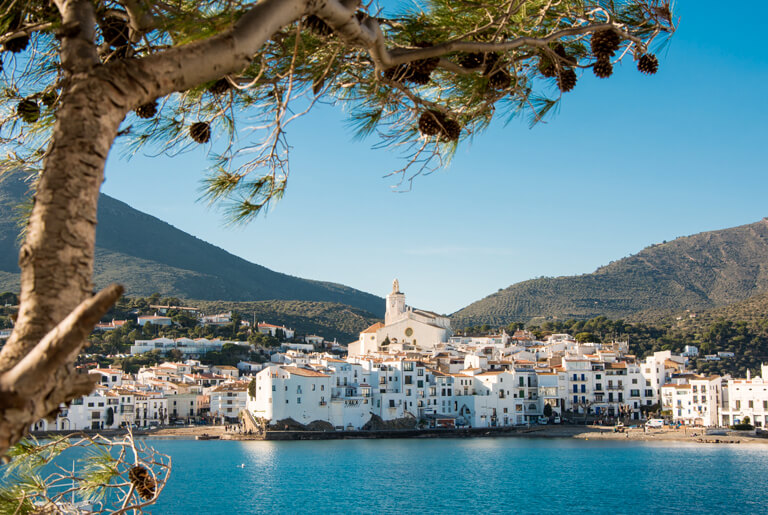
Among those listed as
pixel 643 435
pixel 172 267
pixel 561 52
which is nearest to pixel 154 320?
pixel 643 435

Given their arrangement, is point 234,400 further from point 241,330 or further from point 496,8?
point 496,8

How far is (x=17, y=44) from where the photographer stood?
2236 millimetres

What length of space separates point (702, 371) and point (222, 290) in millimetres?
86291

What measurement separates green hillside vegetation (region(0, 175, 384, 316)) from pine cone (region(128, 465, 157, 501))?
109m

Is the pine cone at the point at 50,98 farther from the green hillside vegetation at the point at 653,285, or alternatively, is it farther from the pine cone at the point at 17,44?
the green hillside vegetation at the point at 653,285

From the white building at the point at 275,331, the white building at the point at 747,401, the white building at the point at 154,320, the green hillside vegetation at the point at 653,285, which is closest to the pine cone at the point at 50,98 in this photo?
the white building at the point at 747,401

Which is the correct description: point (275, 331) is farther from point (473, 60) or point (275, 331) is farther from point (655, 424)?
point (473, 60)

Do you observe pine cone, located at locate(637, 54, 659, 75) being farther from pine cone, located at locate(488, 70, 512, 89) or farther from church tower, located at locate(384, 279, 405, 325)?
church tower, located at locate(384, 279, 405, 325)

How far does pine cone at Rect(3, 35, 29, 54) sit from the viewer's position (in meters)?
2.22

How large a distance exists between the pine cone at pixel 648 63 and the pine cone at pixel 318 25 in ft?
4.07

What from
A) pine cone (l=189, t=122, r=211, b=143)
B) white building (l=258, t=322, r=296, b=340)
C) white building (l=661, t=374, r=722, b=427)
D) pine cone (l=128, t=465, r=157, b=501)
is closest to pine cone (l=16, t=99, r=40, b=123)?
pine cone (l=189, t=122, r=211, b=143)

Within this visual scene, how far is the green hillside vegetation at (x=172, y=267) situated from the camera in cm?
11706

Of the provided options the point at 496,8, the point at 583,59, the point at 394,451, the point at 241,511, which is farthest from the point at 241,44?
the point at 394,451

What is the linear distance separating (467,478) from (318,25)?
30.5 meters
